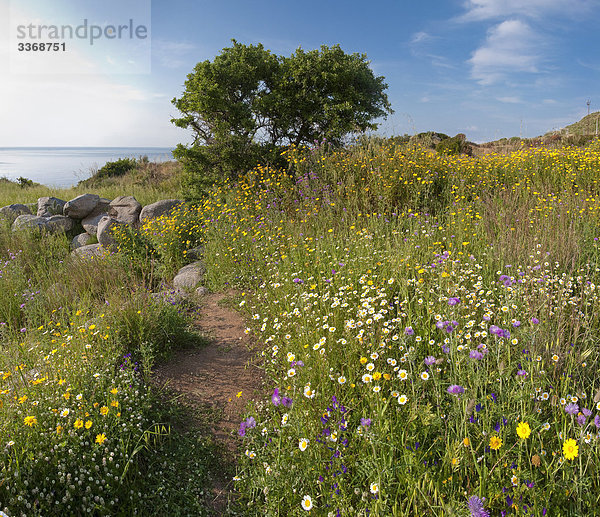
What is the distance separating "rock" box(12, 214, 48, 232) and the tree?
3.59 metres

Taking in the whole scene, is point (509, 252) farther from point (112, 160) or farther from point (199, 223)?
point (112, 160)

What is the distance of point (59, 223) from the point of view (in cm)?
1006

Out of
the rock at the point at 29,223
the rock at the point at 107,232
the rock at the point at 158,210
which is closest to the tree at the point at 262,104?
the rock at the point at 158,210

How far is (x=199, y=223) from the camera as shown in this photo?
8391 mm

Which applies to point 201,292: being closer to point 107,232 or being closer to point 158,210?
point 107,232

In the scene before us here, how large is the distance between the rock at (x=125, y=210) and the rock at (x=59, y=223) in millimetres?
1030

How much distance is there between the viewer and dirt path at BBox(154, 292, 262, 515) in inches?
112

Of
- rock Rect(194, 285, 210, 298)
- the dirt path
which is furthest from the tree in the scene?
the dirt path

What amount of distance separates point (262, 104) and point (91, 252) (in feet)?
17.2

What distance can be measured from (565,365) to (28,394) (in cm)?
344

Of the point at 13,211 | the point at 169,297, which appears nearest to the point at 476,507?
the point at 169,297

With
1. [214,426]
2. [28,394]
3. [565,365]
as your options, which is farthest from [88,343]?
[565,365]

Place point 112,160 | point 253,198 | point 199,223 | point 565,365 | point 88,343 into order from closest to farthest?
point 565,365 < point 88,343 < point 253,198 < point 199,223 < point 112,160

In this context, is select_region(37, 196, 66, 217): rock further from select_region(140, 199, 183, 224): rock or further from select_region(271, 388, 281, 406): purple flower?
select_region(271, 388, 281, 406): purple flower
